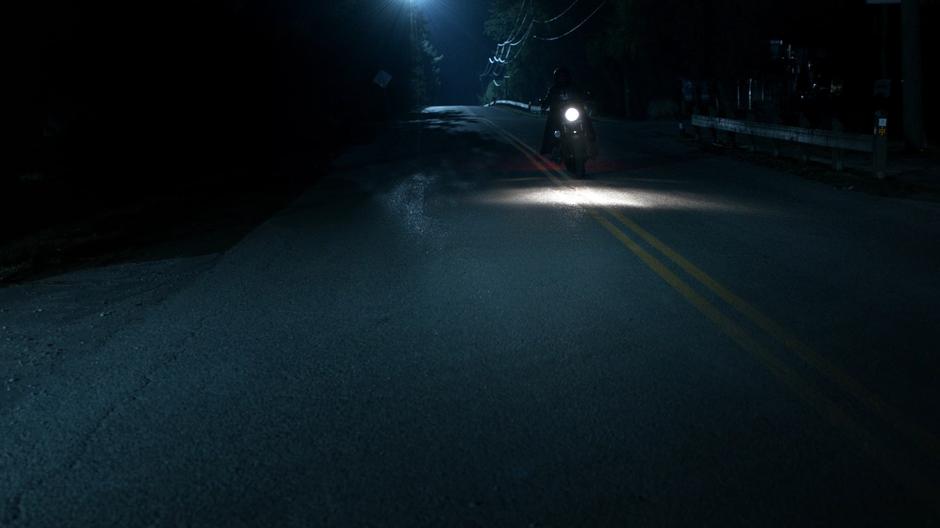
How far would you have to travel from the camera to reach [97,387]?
261 inches

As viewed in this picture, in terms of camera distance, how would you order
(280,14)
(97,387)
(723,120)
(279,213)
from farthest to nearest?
(280,14), (723,120), (279,213), (97,387)

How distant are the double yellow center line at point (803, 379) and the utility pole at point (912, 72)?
13893 millimetres

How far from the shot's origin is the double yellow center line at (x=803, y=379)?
4.97 meters

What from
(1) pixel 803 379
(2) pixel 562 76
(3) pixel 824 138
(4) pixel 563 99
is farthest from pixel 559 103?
(1) pixel 803 379

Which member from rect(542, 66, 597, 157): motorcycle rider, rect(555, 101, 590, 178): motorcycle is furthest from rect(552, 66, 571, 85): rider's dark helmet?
rect(555, 101, 590, 178): motorcycle

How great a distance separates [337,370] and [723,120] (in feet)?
78.0

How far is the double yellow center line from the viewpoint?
4.97m

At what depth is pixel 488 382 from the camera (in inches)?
252

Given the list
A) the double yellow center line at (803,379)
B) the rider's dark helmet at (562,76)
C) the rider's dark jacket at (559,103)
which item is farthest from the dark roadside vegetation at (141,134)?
the double yellow center line at (803,379)

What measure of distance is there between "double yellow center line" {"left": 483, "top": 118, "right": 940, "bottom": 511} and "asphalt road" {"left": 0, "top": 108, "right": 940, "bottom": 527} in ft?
0.09

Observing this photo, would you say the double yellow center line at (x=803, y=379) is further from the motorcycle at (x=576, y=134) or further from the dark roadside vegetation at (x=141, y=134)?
the motorcycle at (x=576, y=134)

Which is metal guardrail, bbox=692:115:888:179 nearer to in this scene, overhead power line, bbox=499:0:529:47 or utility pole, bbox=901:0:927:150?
utility pole, bbox=901:0:927:150

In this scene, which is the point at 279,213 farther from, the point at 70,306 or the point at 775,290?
the point at 775,290

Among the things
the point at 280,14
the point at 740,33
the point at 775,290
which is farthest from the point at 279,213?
the point at 740,33
